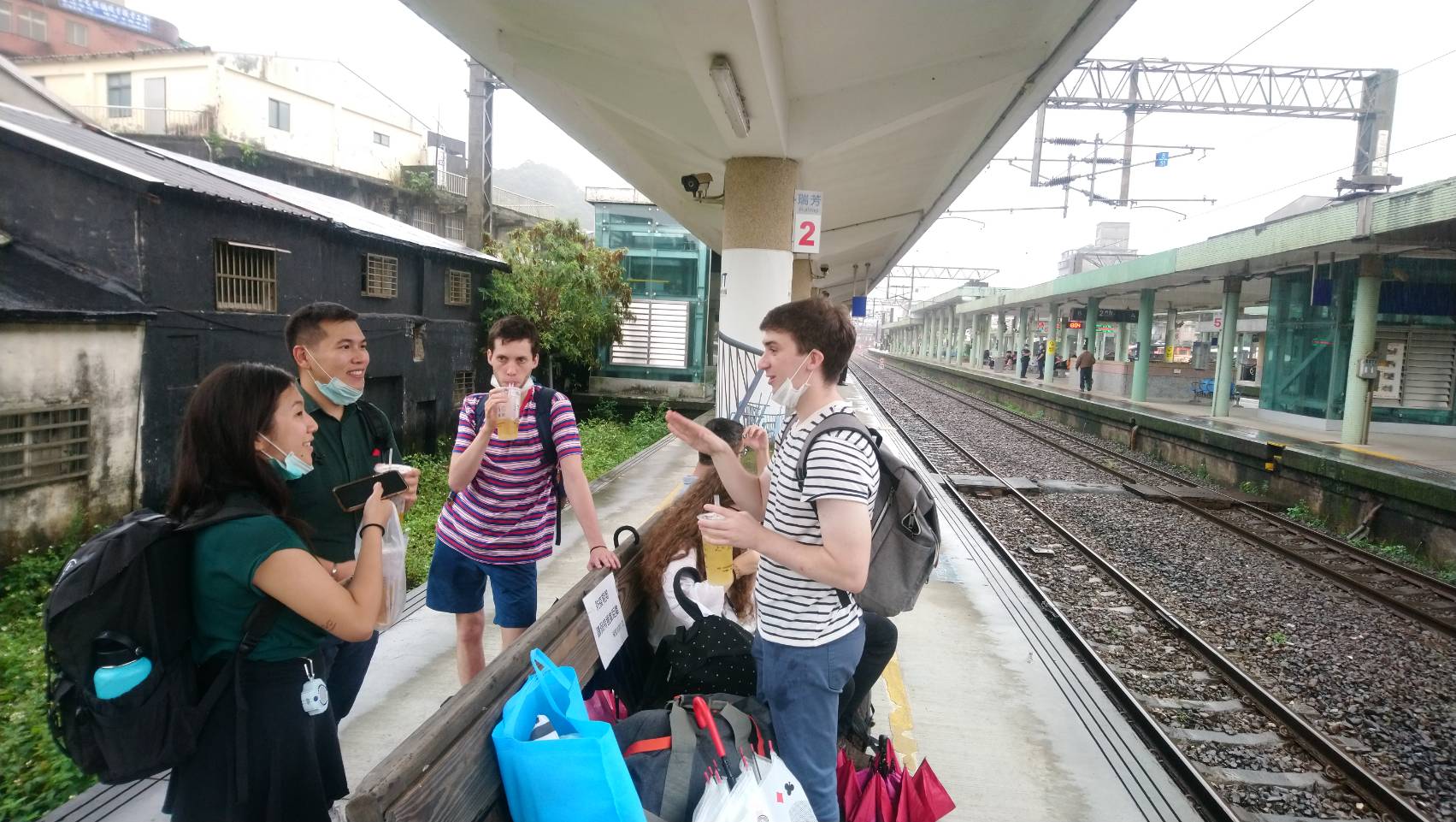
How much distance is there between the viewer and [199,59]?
28562 millimetres

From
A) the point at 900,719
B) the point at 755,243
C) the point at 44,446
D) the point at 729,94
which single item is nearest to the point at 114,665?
the point at 900,719

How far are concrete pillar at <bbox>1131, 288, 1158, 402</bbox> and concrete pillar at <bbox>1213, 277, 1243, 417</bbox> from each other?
11.5 ft

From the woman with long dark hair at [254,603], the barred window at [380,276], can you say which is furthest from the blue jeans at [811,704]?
the barred window at [380,276]

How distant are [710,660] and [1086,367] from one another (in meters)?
26.5

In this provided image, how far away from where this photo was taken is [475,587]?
3.29 m

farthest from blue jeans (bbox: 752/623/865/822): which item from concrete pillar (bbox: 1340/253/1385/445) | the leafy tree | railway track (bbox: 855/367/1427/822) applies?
the leafy tree

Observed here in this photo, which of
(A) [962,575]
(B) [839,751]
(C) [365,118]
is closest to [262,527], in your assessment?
(B) [839,751]

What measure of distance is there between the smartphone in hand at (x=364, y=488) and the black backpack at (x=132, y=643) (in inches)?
14.1

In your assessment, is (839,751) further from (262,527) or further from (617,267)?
(617,267)

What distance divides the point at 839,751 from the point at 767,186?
5.38 meters

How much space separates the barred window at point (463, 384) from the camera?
16.3m

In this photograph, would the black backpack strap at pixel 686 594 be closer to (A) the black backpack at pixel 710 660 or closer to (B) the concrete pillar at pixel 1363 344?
(A) the black backpack at pixel 710 660

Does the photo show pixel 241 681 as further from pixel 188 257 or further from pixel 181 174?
pixel 181 174

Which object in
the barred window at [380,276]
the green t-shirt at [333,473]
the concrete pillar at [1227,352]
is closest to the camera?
the green t-shirt at [333,473]
